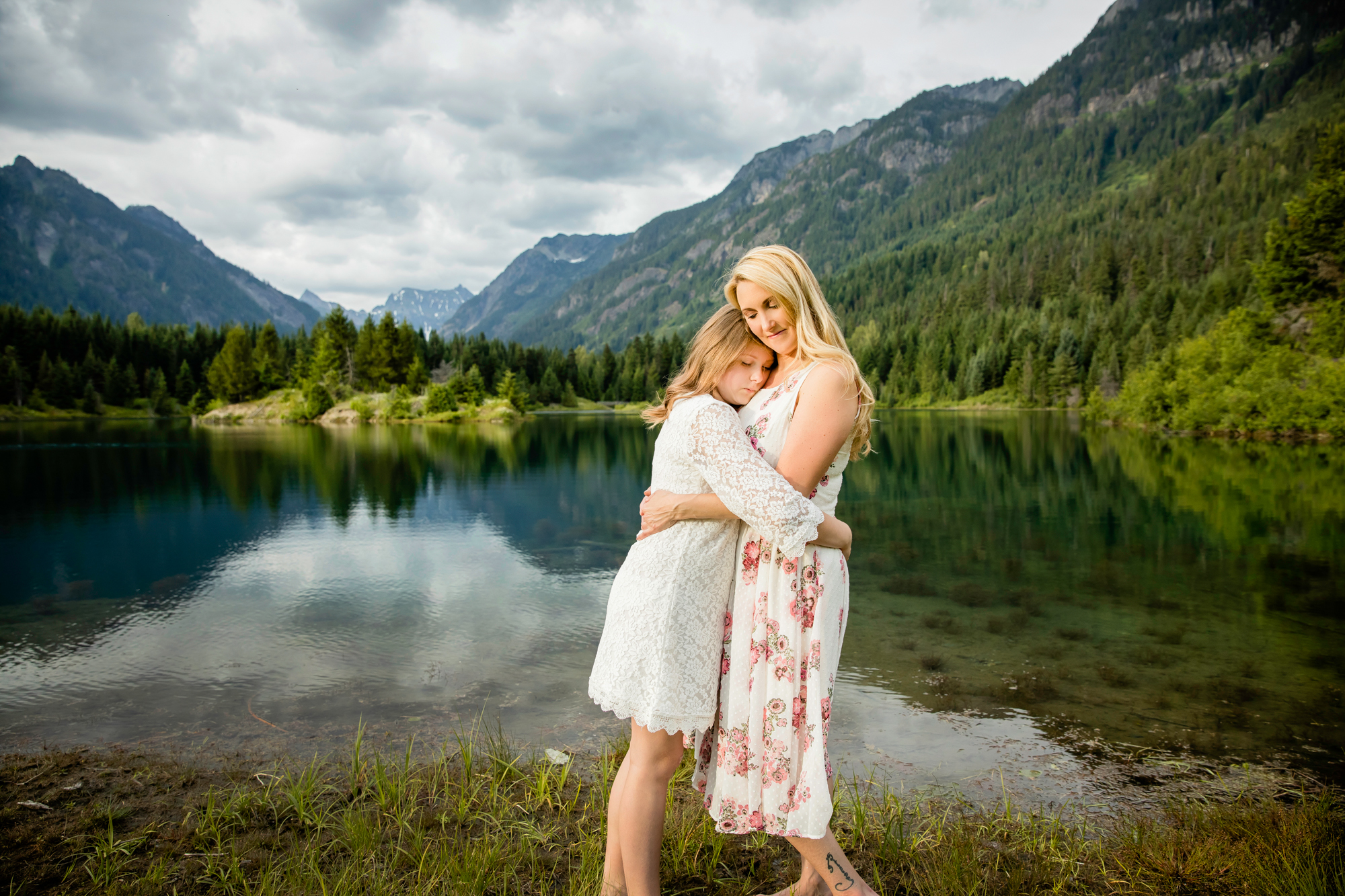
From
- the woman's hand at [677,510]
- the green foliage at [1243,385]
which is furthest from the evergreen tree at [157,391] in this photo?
the woman's hand at [677,510]

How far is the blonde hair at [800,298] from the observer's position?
104 inches

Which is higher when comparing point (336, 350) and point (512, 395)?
point (336, 350)

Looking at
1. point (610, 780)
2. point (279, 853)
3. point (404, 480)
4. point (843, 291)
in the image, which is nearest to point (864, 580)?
point (610, 780)

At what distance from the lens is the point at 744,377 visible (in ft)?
9.46

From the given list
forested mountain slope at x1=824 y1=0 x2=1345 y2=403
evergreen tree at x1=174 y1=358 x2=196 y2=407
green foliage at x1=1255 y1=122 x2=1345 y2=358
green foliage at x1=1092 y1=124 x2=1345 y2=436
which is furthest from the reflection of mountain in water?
forested mountain slope at x1=824 y1=0 x2=1345 y2=403

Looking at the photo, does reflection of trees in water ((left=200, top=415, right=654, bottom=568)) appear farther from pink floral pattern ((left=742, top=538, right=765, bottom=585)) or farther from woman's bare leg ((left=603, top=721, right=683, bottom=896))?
pink floral pattern ((left=742, top=538, right=765, bottom=585))

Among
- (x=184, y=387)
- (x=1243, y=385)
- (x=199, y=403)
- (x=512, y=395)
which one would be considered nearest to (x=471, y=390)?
(x=512, y=395)

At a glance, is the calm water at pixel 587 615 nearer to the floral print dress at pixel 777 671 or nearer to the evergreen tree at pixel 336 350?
the floral print dress at pixel 777 671

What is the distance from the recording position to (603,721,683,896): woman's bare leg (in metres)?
2.61

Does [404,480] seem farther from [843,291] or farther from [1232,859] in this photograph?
[843,291]

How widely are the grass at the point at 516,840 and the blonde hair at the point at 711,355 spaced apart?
220 centimetres

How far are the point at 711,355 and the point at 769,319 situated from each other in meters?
0.28

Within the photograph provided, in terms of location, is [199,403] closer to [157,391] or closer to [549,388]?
[157,391]

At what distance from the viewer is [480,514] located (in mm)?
17734
